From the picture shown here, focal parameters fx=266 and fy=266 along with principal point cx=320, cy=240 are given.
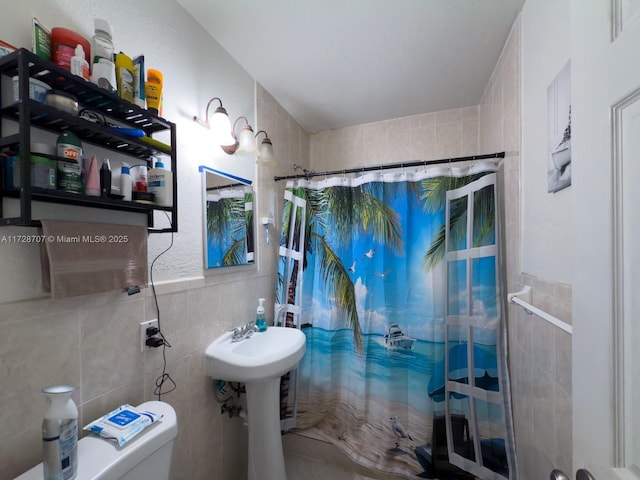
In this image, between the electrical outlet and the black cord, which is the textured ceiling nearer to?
the black cord

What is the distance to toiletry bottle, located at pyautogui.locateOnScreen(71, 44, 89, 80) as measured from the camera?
2.37 ft

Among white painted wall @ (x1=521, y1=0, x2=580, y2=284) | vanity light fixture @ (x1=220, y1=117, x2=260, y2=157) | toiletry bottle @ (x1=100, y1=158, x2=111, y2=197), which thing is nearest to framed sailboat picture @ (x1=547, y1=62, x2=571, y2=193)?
white painted wall @ (x1=521, y1=0, x2=580, y2=284)

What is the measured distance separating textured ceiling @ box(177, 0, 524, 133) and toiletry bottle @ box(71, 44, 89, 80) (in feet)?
2.30

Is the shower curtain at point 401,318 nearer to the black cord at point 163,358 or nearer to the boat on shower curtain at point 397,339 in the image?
the boat on shower curtain at point 397,339

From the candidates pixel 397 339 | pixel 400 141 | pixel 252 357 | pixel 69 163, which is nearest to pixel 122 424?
pixel 252 357

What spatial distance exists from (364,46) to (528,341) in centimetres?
162

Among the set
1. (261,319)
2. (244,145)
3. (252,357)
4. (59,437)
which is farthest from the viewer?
(261,319)

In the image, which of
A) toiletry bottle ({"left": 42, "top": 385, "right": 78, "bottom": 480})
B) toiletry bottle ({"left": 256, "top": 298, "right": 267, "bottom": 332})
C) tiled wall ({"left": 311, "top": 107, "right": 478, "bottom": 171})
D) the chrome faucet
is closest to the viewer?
toiletry bottle ({"left": 42, "top": 385, "right": 78, "bottom": 480})

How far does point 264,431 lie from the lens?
4.42ft

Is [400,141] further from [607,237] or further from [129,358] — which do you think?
[129,358]

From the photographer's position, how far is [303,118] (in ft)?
7.18

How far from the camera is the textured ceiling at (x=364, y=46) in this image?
1199 millimetres

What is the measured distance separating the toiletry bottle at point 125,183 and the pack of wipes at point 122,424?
67cm

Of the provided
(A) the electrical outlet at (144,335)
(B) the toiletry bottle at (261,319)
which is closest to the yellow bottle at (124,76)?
(A) the electrical outlet at (144,335)
